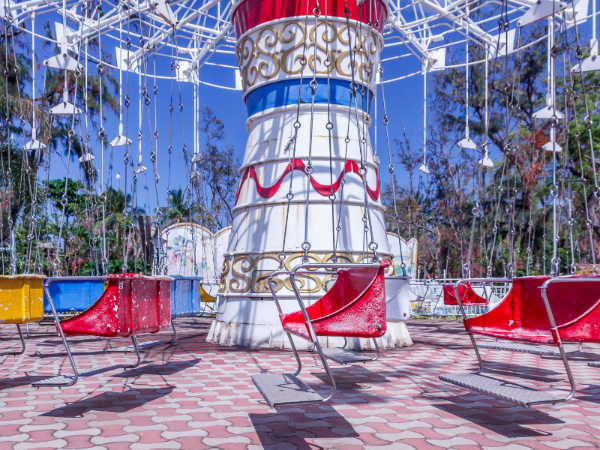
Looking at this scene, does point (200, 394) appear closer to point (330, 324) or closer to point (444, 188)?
point (330, 324)

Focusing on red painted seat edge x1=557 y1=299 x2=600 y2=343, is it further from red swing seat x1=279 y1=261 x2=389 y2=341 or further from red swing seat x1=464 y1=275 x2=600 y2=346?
red swing seat x1=279 y1=261 x2=389 y2=341

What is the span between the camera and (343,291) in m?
4.25

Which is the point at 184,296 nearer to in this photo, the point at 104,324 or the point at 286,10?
the point at 104,324

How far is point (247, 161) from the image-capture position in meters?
8.30

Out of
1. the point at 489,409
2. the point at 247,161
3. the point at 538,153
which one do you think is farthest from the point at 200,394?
the point at 538,153

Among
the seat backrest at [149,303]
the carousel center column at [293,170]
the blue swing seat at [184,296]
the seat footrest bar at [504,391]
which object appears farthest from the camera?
the carousel center column at [293,170]

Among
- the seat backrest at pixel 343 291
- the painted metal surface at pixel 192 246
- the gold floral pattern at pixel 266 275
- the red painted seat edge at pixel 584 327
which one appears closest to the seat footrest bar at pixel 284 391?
the seat backrest at pixel 343 291

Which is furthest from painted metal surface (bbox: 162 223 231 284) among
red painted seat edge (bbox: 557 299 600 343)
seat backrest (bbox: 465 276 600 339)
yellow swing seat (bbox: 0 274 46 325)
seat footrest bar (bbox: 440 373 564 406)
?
red painted seat edge (bbox: 557 299 600 343)

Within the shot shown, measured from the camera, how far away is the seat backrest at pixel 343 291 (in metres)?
3.73

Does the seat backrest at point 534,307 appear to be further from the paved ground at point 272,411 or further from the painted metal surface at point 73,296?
the painted metal surface at point 73,296

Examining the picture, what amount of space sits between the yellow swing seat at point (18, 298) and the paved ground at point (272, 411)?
2.09 ft

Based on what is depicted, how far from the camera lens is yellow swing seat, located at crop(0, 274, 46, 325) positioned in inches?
160

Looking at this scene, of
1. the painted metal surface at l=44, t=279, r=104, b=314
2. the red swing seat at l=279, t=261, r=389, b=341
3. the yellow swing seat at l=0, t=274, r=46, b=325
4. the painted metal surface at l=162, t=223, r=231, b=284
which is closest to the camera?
the red swing seat at l=279, t=261, r=389, b=341

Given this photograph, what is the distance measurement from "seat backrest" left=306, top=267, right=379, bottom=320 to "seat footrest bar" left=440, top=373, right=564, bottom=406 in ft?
3.04
